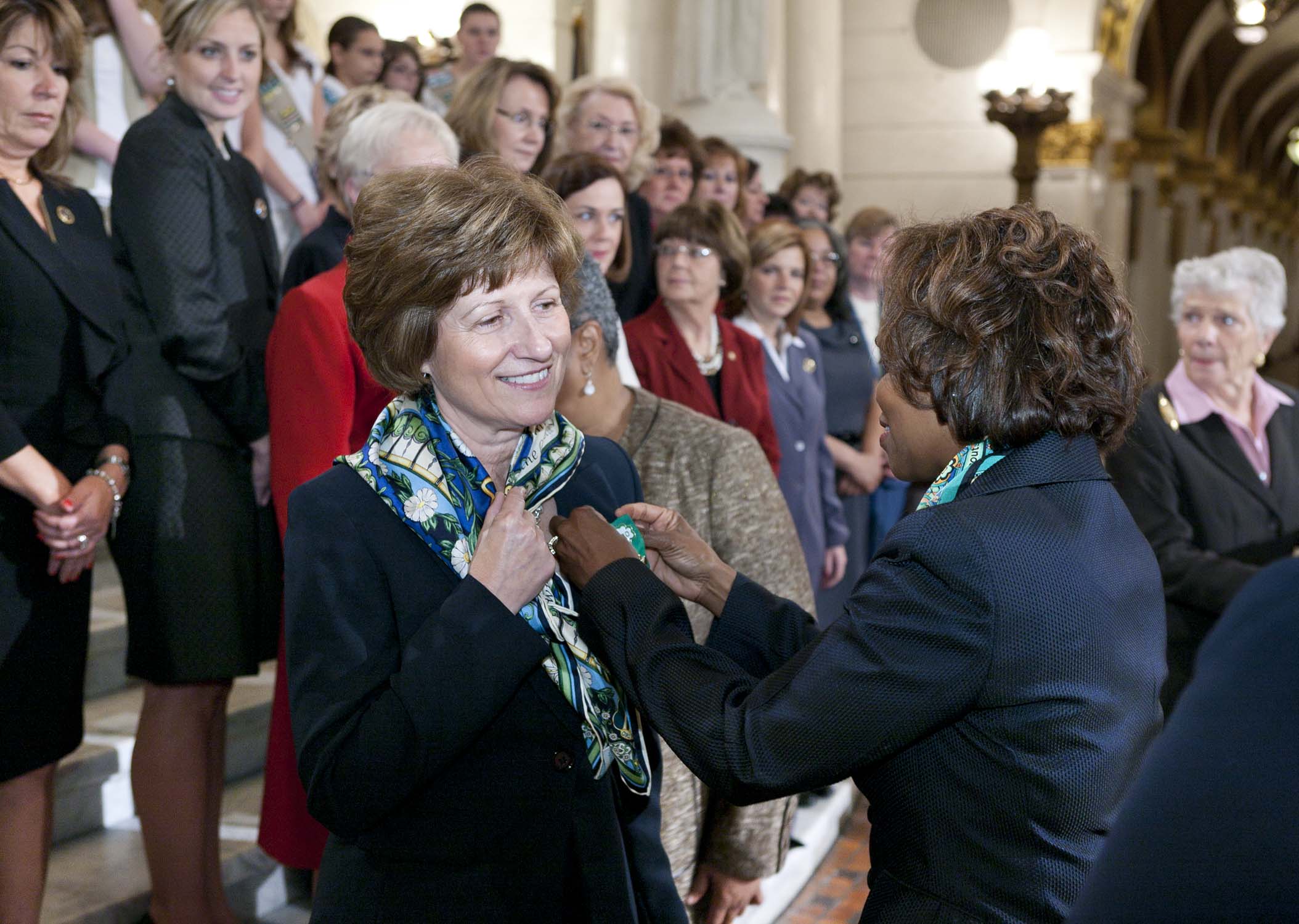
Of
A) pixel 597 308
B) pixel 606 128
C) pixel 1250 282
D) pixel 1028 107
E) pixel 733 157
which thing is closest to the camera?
pixel 597 308

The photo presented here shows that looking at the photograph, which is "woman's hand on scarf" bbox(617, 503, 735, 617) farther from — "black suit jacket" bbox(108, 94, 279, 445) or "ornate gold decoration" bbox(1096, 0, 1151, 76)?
"ornate gold decoration" bbox(1096, 0, 1151, 76)

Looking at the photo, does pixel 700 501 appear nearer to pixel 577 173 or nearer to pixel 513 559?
pixel 513 559

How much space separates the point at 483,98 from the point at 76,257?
157 cm

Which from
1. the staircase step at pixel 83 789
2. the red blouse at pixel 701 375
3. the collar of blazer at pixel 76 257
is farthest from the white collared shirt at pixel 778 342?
the staircase step at pixel 83 789

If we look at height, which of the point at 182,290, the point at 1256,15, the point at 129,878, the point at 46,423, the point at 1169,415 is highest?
the point at 1256,15

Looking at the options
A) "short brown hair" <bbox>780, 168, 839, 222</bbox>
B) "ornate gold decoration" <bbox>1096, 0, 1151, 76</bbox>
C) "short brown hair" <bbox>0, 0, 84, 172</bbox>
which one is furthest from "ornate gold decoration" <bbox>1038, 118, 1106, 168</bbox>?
"short brown hair" <bbox>0, 0, 84, 172</bbox>

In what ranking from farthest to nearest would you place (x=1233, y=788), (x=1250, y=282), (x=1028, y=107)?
(x=1028, y=107), (x=1250, y=282), (x=1233, y=788)

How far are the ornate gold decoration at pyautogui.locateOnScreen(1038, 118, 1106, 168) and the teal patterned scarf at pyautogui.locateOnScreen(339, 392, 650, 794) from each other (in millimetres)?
11538

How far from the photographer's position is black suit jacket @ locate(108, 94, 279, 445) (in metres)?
2.78

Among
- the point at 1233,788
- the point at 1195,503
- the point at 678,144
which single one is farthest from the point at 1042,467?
the point at 678,144

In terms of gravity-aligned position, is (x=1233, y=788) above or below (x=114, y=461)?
above

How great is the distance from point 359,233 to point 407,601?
51cm

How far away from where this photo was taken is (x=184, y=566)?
2768mm

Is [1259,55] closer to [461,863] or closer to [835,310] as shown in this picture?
[835,310]
